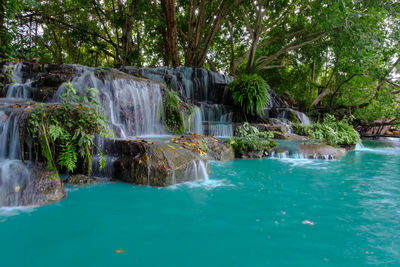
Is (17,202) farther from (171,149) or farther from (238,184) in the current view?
(238,184)

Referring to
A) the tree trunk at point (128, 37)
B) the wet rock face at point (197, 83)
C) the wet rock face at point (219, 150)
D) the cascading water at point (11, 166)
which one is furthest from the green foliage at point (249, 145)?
the tree trunk at point (128, 37)

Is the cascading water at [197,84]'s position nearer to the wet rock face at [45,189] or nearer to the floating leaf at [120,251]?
the wet rock face at [45,189]

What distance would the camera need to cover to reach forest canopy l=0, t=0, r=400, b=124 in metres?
8.98

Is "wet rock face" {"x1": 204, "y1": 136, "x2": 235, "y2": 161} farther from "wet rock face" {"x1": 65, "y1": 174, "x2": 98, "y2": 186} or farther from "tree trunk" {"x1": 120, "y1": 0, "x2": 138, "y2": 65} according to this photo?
Answer: "tree trunk" {"x1": 120, "y1": 0, "x2": 138, "y2": 65}

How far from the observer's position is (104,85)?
22.5ft

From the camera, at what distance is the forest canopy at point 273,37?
898 centimetres

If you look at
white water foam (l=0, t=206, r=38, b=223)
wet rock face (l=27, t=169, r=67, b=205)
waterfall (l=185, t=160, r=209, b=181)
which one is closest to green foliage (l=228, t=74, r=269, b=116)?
waterfall (l=185, t=160, r=209, b=181)

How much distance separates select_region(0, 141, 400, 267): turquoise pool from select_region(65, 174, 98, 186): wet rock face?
9.1 inches

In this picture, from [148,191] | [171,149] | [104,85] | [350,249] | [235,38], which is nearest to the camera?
[350,249]

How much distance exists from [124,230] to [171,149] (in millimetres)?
2188

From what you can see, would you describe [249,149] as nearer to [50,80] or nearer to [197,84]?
[50,80]

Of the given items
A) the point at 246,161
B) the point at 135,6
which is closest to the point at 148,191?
the point at 246,161

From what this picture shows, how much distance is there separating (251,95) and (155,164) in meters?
7.51

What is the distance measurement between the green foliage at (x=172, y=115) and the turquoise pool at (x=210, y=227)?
4.01 m
